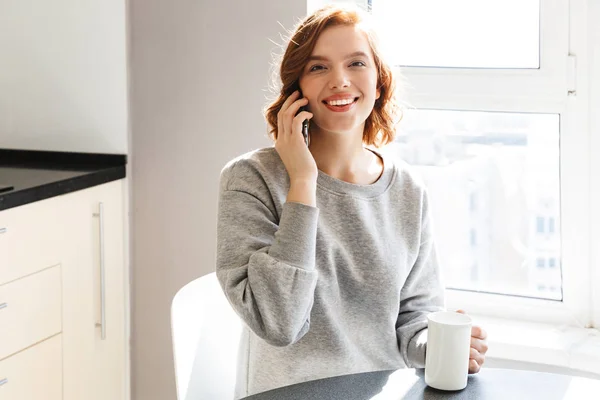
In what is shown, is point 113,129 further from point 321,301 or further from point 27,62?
point 321,301

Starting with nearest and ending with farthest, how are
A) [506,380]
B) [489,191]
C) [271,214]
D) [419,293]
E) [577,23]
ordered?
1. [506,380]
2. [271,214]
3. [419,293]
4. [577,23]
5. [489,191]

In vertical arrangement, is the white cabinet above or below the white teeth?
below

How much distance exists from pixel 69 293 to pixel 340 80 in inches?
39.2

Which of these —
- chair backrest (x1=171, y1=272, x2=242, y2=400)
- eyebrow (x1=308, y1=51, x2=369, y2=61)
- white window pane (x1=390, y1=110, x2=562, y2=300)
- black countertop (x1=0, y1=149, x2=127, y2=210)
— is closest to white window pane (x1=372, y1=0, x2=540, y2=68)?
white window pane (x1=390, y1=110, x2=562, y2=300)

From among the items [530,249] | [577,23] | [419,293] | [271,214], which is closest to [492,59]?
[577,23]

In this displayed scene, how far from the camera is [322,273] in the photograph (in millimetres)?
1441

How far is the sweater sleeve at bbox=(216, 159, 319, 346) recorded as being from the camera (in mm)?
1306

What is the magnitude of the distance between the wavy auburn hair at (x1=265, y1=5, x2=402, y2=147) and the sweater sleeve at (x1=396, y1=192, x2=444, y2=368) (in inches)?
7.5

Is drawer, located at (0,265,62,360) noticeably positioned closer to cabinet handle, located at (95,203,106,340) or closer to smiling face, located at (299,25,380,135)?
cabinet handle, located at (95,203,106,340)

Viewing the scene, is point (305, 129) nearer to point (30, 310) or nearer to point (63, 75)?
point (30, 310)

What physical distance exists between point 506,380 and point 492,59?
120cm

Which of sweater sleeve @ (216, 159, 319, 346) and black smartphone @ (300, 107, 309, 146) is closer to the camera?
sweater sleeve @ (216, 159, 319, 346)

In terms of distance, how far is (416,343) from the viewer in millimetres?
1444

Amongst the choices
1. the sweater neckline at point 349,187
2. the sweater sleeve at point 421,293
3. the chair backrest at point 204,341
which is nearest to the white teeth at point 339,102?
the sweater neckline at point 349,187
